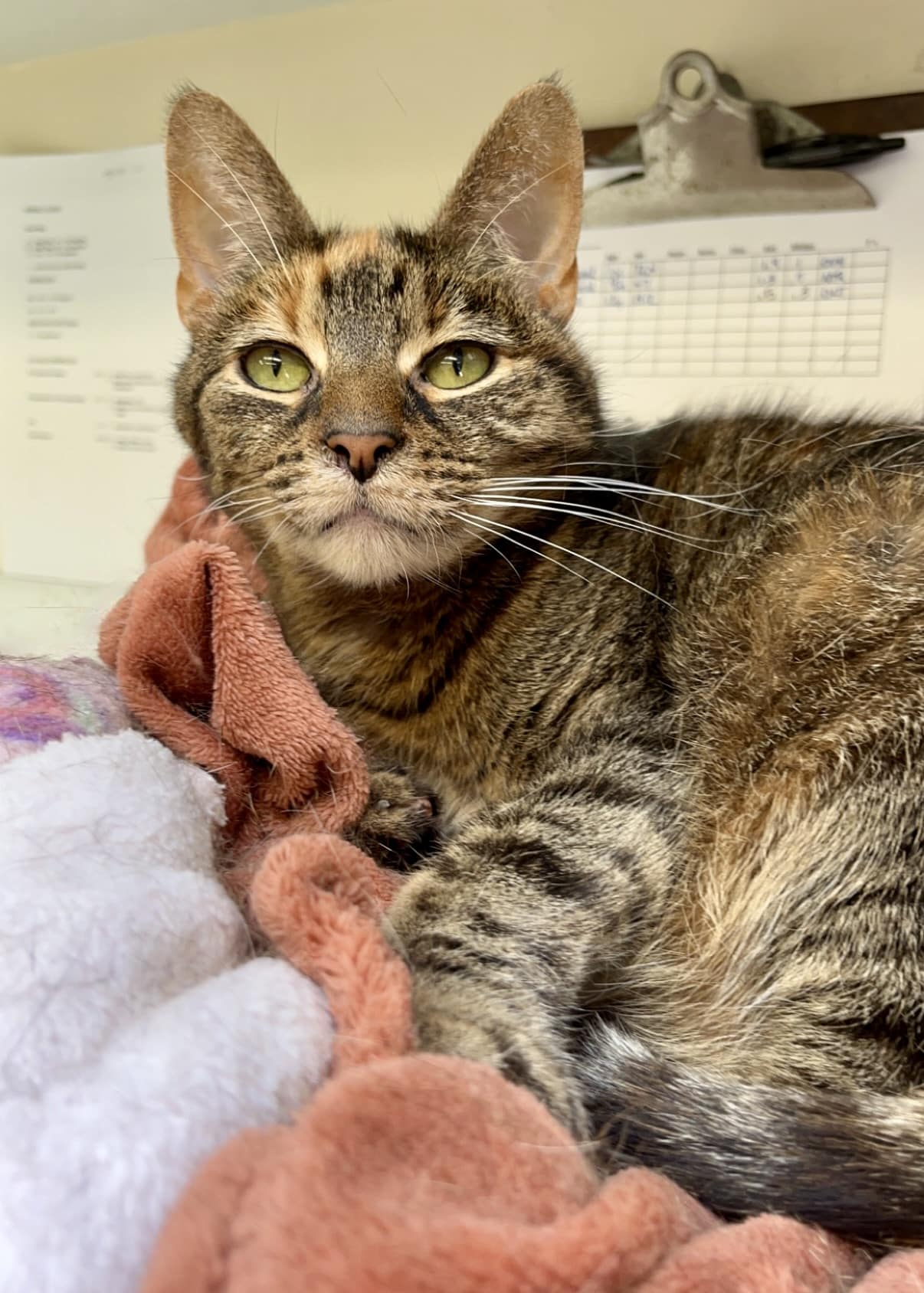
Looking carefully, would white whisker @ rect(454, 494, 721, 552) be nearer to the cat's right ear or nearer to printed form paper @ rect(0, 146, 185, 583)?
the cat's right ear

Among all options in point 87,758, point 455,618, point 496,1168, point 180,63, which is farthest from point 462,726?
point 180,63

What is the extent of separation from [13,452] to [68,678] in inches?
63.8

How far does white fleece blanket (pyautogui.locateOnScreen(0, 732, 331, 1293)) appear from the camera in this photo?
0.40 m

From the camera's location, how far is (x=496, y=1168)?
48 centimetres

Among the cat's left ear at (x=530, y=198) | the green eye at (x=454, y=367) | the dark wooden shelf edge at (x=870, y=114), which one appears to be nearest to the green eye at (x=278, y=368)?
the green eye at (x=454, y=367)

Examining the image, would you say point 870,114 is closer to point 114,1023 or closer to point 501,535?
point 501,535

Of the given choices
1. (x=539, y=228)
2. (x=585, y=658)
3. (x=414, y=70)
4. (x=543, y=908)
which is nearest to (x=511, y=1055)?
(x=543, y=908)

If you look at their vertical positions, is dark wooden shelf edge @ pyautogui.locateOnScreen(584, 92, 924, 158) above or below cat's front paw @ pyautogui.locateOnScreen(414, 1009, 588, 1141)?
above

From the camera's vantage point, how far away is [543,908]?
0.75 metres

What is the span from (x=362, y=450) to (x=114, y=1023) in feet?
1.70

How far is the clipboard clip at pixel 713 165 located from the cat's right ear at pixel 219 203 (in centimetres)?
76

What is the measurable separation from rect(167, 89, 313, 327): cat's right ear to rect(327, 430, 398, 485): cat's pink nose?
1.19 ft

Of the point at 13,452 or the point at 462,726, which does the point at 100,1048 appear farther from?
the point at 13,452

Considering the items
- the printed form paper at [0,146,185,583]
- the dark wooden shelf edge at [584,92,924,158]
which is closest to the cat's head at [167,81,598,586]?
the dark wooden shelf edge at [584,92,924,158]
